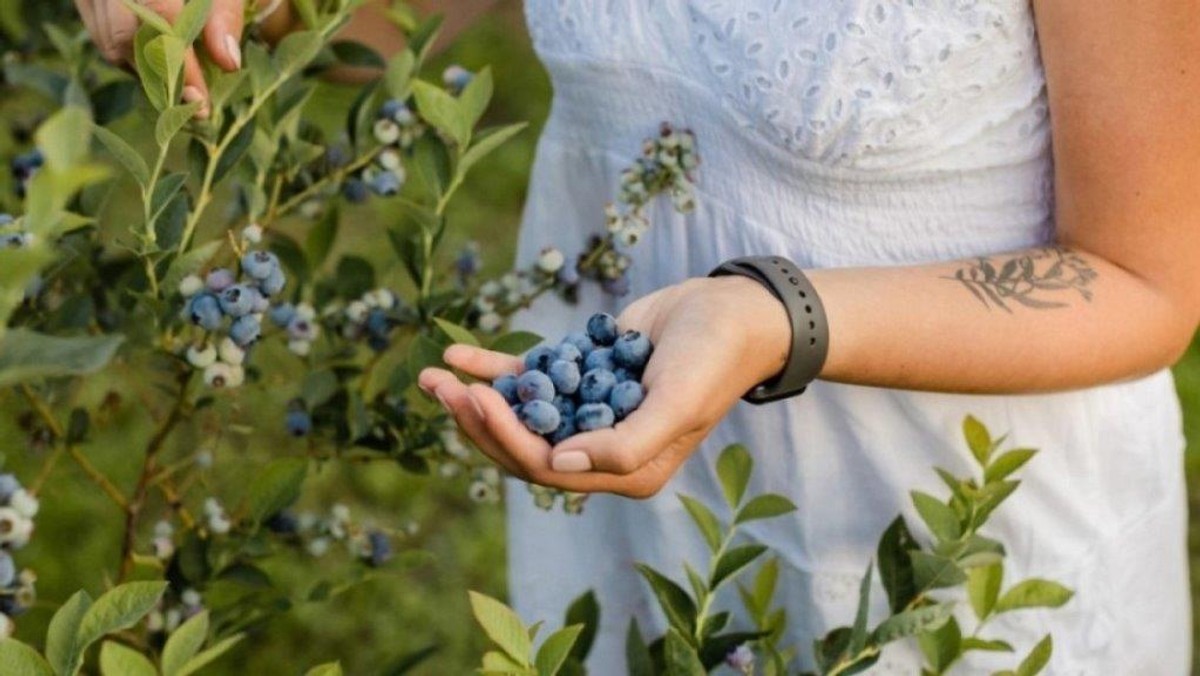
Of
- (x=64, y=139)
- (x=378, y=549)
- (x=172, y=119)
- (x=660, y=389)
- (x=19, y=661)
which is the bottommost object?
(x=378, y=549)

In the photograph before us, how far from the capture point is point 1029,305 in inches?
45.8

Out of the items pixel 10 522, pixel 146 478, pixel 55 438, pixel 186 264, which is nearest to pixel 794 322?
pixel 186 264

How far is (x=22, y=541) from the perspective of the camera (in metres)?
1.00

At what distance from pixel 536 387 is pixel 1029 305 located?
0.44 meters

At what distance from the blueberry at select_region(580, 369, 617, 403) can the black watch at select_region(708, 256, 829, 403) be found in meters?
0.15

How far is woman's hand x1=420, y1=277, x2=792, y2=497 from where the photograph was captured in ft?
3.01

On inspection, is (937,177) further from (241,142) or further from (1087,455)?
(241,142)

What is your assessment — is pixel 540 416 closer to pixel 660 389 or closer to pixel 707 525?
pixel 660 389

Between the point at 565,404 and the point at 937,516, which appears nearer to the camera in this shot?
the point at 565,404

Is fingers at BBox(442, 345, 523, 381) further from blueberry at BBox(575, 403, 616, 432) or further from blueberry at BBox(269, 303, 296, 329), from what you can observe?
blueberry at BBox(269, 303, 296, 329)

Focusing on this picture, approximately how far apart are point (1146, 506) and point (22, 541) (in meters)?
1.06

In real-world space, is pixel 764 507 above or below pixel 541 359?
below

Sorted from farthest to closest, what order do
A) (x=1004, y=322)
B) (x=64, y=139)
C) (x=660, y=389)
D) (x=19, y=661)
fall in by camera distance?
(x=1004, y=322)
(x=660, y=389)
(x=19, y=661)
(x=64, y=139)

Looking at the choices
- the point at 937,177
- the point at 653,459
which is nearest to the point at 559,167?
the point at 937,177
